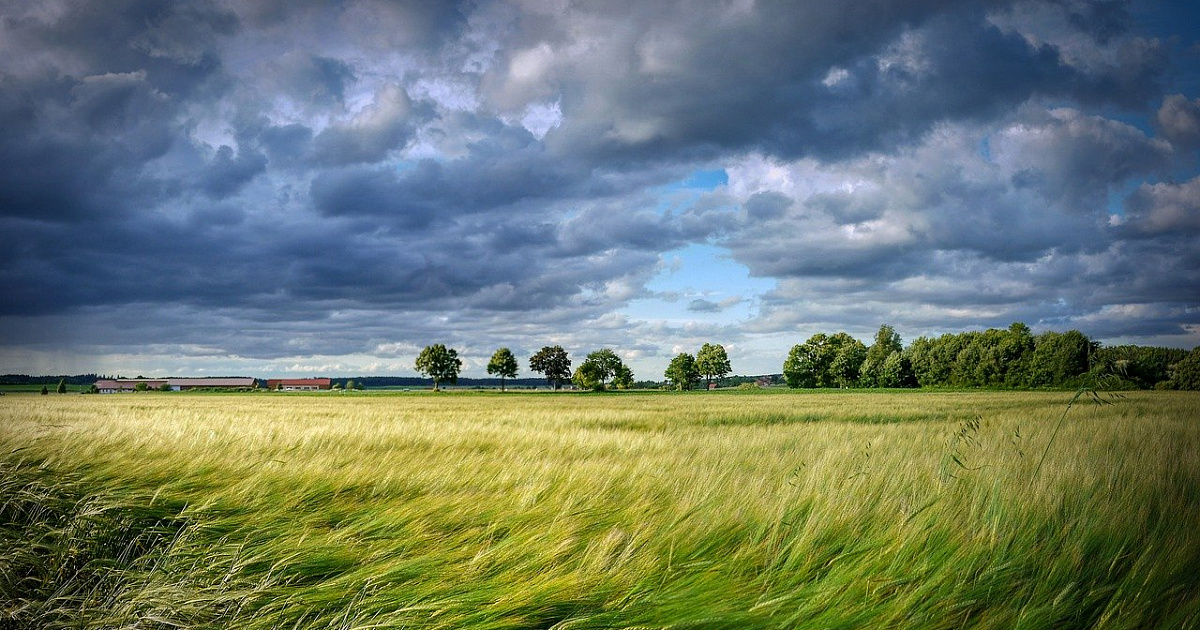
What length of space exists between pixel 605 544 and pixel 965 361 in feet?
299

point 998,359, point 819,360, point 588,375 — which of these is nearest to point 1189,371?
point 998,359

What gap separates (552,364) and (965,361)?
81254mm

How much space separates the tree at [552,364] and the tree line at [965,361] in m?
49.4

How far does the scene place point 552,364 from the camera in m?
134

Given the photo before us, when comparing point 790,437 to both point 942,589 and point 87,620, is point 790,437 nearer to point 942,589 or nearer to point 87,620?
point 942,589

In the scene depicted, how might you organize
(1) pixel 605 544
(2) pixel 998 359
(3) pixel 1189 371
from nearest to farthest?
(1) pixel 605 544 → (3) pixel 1189 371 → (2) pixel 998 359

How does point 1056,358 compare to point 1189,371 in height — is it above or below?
above

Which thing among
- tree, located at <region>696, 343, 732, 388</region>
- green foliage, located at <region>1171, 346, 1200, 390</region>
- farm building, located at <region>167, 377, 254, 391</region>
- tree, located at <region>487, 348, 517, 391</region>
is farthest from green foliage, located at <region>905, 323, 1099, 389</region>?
farm building, located at <region>167, 377, 254, 391</region>

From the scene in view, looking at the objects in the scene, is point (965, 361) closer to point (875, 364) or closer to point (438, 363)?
point (875, 364)

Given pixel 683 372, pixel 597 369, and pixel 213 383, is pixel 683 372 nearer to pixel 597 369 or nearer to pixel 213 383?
pixel 597 369

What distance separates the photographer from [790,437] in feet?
34.1

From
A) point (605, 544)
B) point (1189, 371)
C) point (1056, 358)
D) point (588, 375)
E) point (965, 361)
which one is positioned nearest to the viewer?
point (605, 544)

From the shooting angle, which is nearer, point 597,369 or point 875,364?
point 875,364

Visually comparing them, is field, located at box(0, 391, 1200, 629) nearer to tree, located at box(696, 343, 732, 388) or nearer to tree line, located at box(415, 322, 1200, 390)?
tree line, located at box(415, 322, 1200, 390)
